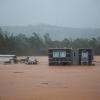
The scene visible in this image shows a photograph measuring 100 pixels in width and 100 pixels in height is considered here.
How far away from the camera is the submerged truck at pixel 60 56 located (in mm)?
10836

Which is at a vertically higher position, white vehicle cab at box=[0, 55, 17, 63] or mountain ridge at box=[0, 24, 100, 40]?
mountain ridge at box=[0, 24, 100, 40]

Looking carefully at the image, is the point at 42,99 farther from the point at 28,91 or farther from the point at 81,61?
the point at 81,61

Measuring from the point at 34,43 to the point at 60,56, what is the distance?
733 cm

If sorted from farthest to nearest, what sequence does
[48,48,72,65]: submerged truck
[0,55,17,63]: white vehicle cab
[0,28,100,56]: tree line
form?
[0,28,100,56]: tree line, [0,55,17,63]: white vehicle cab, [48,48,72,65]: submerged truck

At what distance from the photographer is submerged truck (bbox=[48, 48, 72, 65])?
10.8 m

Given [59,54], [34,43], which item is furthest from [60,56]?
[34,43]

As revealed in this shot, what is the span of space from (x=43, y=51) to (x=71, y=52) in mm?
6706

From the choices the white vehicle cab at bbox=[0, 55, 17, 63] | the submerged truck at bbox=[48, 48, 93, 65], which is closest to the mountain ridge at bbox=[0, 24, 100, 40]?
the white vehicle cab at bbox=[0, 55, 17, 63]

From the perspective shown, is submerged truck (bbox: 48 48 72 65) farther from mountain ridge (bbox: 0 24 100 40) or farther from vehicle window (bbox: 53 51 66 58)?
mountain ridge (bbox: 0 24 100 40)

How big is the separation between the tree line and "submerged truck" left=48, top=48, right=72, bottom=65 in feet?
19.0

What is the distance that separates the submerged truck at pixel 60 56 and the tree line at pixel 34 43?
5.78 metres

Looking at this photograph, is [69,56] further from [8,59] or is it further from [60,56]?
[8,59]

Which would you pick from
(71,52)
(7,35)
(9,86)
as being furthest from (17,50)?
(9,86)

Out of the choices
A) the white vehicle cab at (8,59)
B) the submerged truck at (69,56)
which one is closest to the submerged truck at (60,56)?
the submerged truck at (69,56)
